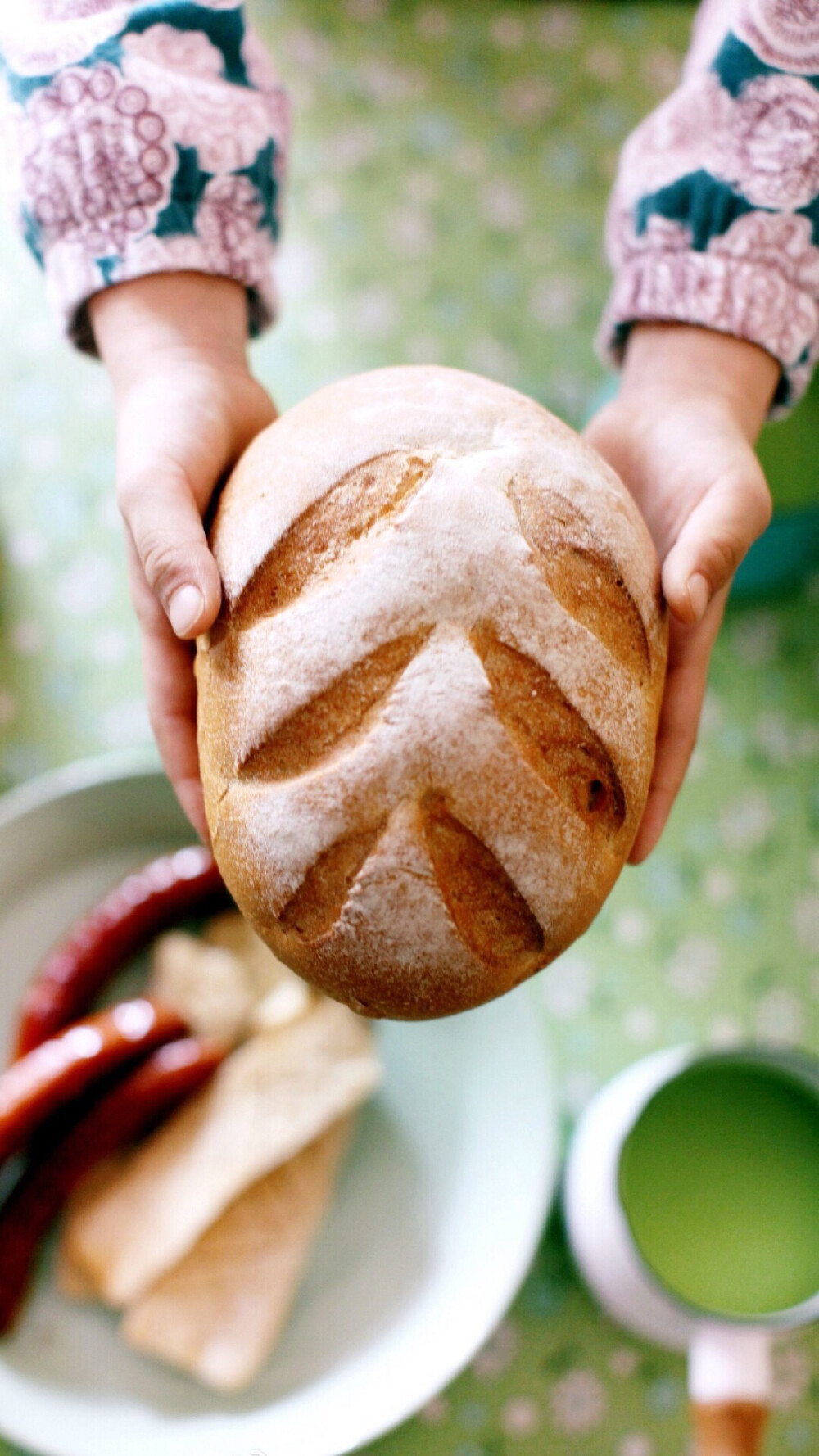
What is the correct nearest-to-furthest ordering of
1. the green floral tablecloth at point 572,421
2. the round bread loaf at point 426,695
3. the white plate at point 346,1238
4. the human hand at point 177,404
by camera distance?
1. the round bread loaf at point 426,695
2. the human hand at point 177,404
3. the white plate at point 346,1238
4. the green floral tablecloth at point 572,421

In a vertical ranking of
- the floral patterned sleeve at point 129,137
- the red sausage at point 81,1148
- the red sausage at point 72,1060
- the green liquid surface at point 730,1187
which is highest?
the floral patterned sleeve at point 129,137

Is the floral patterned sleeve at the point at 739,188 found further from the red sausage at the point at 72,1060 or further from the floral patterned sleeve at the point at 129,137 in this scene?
the red sausage at the point at 72,1060

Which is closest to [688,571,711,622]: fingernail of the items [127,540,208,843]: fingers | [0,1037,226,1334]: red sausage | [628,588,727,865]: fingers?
[628,588,727,865]: fingers

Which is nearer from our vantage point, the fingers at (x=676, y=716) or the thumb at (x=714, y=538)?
the thumb at (x=714, y=538)

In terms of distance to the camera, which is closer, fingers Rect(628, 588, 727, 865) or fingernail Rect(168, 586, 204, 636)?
fingernail Rect(168, 586, 204, 636)

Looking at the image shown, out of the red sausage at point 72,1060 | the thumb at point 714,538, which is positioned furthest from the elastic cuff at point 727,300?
the red sausage at point 72,1060

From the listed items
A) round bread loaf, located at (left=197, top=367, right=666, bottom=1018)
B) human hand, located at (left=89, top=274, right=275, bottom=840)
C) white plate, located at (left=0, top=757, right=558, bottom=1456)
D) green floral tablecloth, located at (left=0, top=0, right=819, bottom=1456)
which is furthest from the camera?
green floral tablecloth, located at (left=0, top=0, right=819, bottom=1456)

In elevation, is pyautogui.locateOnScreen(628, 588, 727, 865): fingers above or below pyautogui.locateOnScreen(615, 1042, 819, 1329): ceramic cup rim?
above

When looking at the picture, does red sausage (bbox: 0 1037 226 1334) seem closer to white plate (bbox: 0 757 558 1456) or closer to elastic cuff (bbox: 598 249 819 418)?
white plate (bbox: 0 757 558 1456)

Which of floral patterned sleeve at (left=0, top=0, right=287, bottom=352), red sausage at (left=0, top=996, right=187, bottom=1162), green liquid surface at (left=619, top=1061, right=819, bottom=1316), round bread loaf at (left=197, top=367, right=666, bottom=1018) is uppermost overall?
floral patterned sleeve at (left=0, top=0, right=287, bottom=352)
